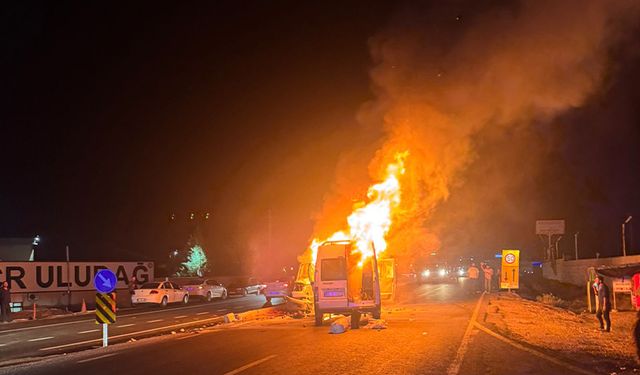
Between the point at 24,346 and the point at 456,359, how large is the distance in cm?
1204

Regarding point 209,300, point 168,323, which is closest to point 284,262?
point 209,300

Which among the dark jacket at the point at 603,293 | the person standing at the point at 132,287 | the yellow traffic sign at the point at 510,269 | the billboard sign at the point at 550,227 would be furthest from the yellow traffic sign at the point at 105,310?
the billboard sign at the point at 550,227

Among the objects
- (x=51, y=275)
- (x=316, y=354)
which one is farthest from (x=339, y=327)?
(x=51, y=275)

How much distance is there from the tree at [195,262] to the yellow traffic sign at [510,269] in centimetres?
3162

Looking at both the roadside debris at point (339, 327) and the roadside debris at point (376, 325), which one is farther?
the roadside debris at point (376, 325)

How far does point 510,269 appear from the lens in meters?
31.6

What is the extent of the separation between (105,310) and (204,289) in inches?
891

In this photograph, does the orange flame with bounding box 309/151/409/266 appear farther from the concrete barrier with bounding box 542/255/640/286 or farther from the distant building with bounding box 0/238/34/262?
the distant building with bounding box 0/238/34/262

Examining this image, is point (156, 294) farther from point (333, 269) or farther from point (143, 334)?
point (333, 269)

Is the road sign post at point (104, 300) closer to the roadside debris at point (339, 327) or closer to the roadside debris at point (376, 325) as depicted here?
the roadside debris at point (339, 327)

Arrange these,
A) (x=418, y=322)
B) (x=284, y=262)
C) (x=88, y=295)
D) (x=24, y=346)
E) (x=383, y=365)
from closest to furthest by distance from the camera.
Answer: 1. (x=383, y=365)
2. (x=24, y=346)
3. (x=418, y=322)
4. (x=88, y=295)
5. (x=284, y=262)

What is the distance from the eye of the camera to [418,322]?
1961 cm

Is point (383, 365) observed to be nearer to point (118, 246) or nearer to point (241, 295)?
point (241, 295)

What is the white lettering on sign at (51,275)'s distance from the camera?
3144cm
